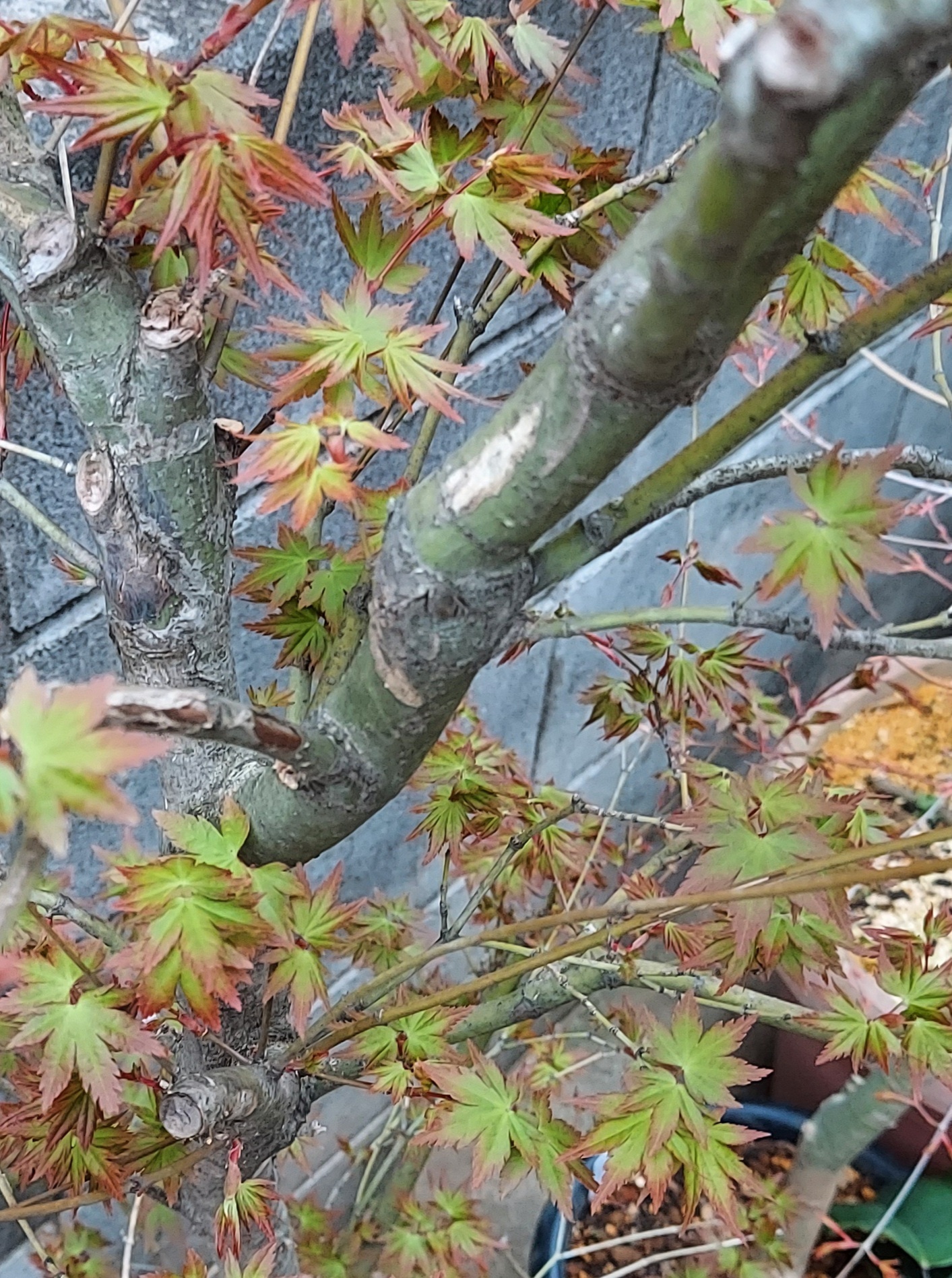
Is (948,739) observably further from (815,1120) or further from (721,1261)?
(721,1261)

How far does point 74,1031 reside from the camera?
0.60m

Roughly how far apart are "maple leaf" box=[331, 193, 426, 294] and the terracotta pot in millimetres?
781

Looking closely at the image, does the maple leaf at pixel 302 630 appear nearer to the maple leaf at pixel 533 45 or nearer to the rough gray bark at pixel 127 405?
the rough gray bark at pixel 127 405

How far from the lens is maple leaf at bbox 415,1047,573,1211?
0.73 meters

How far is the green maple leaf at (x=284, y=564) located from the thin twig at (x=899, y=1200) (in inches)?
31.6

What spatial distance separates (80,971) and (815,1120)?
0.88 metres

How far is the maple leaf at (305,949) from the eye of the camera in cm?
67

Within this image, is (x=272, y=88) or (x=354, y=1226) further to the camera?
(x=354, y=1226)

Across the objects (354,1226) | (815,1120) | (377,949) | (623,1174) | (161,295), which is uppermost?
(161,295)

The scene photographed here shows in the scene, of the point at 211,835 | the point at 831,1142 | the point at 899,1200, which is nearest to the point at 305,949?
the point at 211,835

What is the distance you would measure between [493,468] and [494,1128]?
0.52 m

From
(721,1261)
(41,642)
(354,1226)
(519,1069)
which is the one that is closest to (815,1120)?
(721,1261)

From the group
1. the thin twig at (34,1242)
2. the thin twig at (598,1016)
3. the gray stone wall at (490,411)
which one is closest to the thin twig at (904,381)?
the gray stone wall at (490,411)

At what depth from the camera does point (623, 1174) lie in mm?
675
